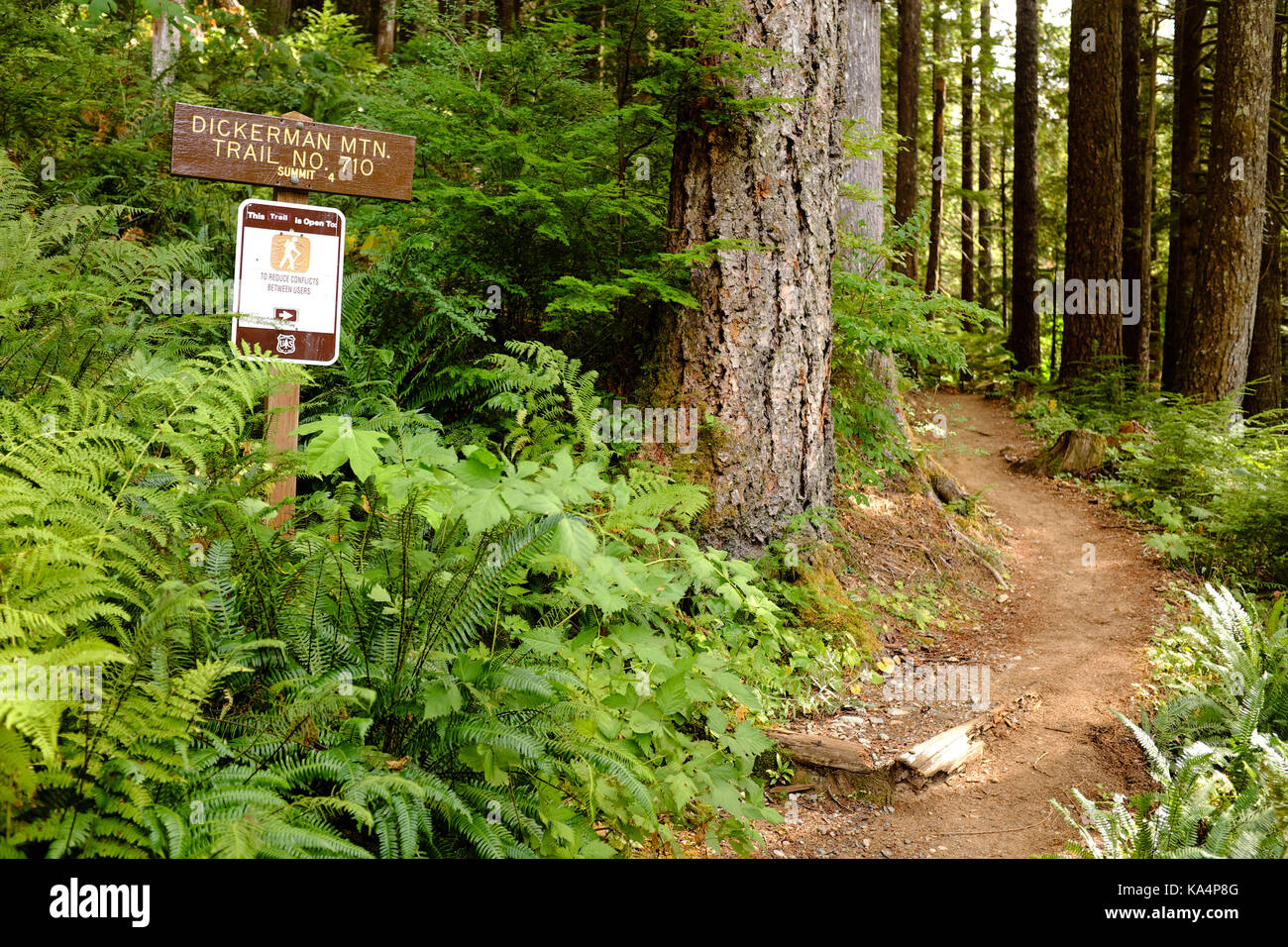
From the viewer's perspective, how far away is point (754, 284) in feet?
17.9

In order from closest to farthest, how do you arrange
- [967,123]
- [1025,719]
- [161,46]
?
[1025,719]
[161,46]
[967,123]

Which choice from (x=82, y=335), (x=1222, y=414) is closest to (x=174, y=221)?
(x=82, y=335)

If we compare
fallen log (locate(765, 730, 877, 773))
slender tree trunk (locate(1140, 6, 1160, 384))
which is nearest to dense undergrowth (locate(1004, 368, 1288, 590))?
slender tree trunk (locate(1140, 6, 1160, 384))

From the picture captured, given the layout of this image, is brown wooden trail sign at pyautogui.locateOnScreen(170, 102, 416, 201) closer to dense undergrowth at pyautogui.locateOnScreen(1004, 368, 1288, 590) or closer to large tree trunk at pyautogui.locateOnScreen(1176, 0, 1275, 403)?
dense undergrowth at pyautogui.locateOnScreen(1004, 368, 1288, 590)

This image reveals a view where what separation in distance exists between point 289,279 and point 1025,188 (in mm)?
17201

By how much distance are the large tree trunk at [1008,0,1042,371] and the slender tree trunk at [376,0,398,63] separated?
12.1 meters

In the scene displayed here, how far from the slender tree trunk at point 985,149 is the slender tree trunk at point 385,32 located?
13.5 m

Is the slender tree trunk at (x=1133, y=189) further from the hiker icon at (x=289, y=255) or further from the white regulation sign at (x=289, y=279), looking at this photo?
the hiker icon at (x=289, y=255)

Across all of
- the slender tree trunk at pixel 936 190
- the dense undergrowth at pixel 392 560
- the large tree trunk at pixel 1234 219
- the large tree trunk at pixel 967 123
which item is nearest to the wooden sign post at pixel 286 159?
the dense undergrowth at pixel 392 560

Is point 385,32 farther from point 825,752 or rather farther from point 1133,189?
point 825,752

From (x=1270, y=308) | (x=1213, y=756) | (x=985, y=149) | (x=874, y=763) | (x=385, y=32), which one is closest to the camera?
(x=1213, y=756)

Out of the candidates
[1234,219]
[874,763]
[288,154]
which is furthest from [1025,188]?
[288,154]

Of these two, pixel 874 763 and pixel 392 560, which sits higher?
pixel 392 560

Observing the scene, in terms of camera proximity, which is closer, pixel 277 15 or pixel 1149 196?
pixel 277 15
